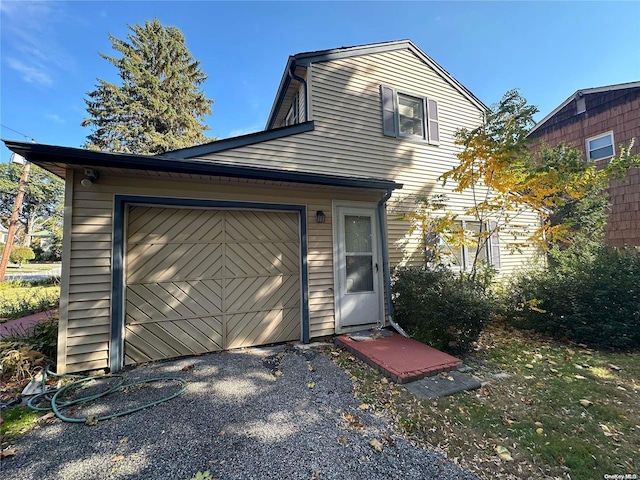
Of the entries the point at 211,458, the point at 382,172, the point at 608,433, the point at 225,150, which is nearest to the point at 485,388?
the point at 608,433

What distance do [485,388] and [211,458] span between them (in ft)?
9.91

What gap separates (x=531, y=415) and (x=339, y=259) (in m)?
3.26

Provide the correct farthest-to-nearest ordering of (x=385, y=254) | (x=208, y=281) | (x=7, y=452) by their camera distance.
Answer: (x=385, y=254)
(x=208, y=281)
(x=7, y=452)

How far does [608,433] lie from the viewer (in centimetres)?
243

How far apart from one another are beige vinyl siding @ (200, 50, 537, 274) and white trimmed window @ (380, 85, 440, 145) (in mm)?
166

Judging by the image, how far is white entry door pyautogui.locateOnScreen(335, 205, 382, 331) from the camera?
5.12 metres

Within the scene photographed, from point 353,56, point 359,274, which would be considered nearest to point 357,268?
point 359,274

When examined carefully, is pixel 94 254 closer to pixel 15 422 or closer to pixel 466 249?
pixel 15 422

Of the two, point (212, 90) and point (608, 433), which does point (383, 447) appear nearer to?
point (608, 433)

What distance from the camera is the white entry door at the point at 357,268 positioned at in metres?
5.12

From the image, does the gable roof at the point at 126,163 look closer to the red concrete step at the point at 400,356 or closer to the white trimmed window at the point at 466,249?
the red concrete step at the point at 400,356

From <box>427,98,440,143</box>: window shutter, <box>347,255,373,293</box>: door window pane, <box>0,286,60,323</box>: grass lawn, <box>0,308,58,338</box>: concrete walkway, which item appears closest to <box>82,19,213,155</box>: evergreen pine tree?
<box>0,286,60,323</box>: grass lawn

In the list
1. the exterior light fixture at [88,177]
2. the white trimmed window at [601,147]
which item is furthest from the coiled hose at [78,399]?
the white trimmed window at [601,147]

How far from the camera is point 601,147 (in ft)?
34.8
